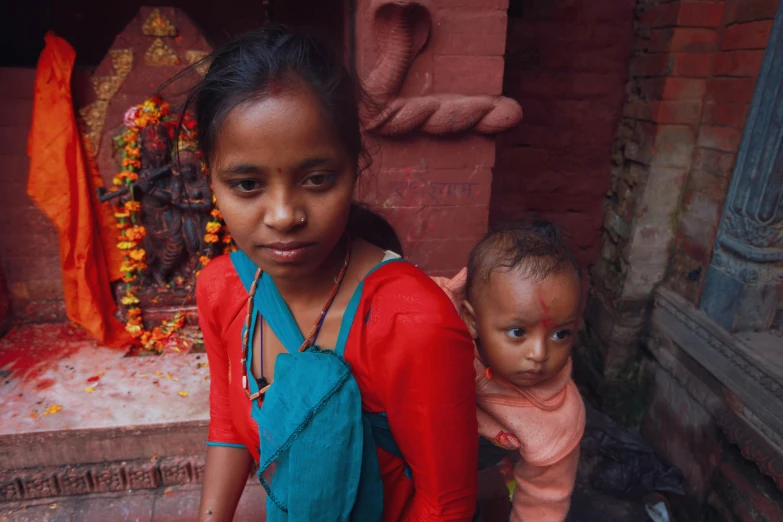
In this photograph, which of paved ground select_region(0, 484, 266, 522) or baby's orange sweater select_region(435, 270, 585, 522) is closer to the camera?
baby's orange sweater select_region(435, 270, 585, 522)

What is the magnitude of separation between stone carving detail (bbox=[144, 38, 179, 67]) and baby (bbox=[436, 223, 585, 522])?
2.27 m

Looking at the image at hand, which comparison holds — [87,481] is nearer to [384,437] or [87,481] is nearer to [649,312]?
[384,437]

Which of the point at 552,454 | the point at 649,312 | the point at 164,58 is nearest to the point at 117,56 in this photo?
the point at 164,58

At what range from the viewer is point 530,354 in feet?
4.29

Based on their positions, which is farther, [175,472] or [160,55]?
[160,55]

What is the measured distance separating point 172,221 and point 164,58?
3.07ft

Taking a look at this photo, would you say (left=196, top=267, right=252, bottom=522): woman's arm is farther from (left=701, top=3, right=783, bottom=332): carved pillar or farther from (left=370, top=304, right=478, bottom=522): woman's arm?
(left=701, top=3, right=783, bottom=332): carved pillar

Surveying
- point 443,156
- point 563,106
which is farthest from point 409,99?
point 563,106

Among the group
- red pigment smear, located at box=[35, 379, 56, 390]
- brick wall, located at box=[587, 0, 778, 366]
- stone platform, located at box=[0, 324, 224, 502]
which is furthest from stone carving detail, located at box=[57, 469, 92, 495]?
brick wall, located at box=[587, 0, 778, 366]

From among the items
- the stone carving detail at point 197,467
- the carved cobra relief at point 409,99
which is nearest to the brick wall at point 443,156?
the carved cobra relief at point 409,99

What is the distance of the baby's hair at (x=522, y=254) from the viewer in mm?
1307

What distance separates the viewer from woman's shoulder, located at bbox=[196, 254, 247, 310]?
1250 millimetres

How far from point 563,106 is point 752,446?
2.29 metres

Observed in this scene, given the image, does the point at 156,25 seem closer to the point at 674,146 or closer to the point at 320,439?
the point at 320,439
